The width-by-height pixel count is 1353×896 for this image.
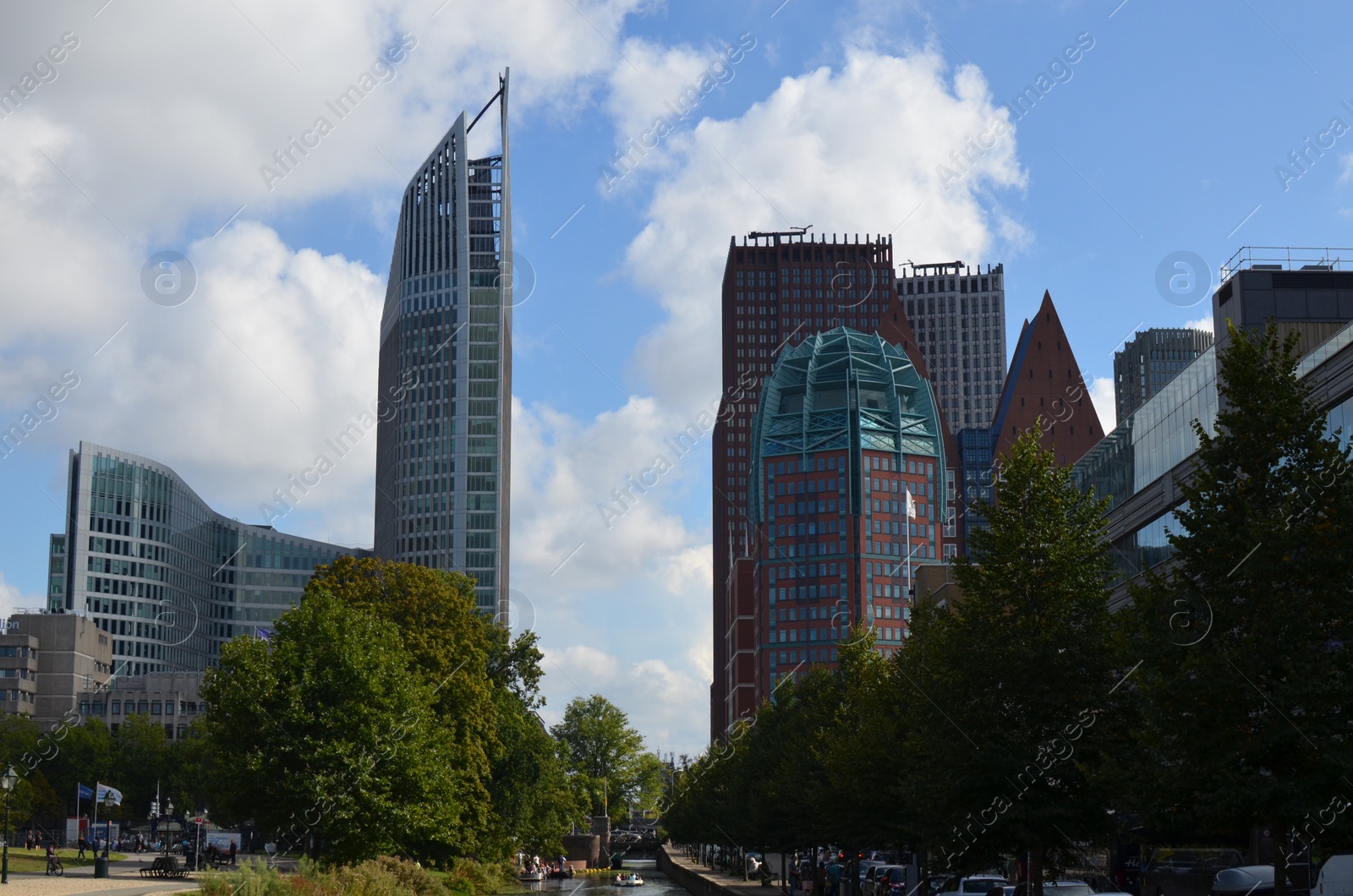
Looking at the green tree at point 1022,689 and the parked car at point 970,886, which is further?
the parked car at point 970,886

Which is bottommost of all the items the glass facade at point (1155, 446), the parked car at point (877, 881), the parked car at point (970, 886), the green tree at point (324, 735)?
the parked car at point (877, 881)

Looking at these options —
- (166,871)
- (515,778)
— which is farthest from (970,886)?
(166,871)

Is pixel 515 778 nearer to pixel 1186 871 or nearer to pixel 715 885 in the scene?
pixel 715 885

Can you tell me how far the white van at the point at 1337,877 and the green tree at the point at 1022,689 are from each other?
6642mm

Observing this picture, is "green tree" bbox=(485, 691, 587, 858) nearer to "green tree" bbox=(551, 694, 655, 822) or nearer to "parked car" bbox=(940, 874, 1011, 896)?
"parked car" bbox=(940, 874, 1011, 896)

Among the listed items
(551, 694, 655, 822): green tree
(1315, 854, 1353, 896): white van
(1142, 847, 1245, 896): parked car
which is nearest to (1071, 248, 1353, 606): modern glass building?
(1142, 847, 1245, 896): parked car

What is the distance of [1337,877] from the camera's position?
2952 centimetres

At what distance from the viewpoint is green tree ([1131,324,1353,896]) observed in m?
27.5

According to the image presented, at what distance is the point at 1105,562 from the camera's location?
40.0 meters

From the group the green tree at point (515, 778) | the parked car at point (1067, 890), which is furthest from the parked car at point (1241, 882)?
the green tree at point (515, 778)

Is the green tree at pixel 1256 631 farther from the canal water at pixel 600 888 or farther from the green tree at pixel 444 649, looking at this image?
the canal water at pixel 600 888

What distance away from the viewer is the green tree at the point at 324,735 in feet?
158

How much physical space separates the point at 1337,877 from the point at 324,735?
32462 millimetres

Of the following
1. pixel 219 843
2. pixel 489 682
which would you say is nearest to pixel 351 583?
pixel 489 682
